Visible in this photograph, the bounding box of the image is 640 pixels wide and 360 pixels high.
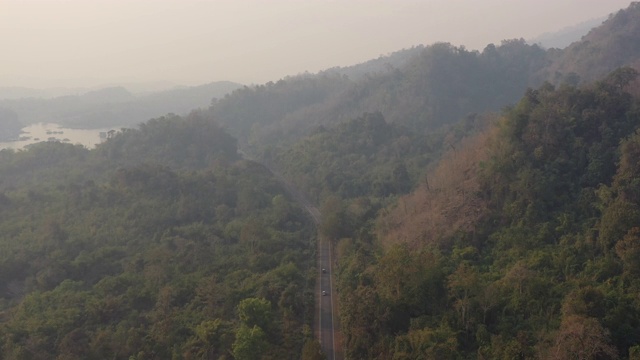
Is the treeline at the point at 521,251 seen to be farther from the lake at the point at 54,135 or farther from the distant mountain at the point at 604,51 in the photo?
the lake at the point at 54,135

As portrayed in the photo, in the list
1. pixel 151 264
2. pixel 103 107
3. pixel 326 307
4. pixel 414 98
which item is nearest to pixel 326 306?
pixel 326 307

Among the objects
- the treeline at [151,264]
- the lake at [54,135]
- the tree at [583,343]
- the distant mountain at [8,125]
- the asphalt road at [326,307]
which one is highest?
the distant mountain at [8,125]

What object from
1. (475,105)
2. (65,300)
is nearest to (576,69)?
(475,105)

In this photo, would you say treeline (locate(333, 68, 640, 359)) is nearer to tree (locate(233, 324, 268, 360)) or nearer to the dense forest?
the dense forest

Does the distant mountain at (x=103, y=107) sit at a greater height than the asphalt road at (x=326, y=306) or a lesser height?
greater

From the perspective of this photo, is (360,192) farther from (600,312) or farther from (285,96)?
(285,96)

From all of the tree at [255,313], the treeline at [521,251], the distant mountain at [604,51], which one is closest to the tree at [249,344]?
the tree at [255,313]
